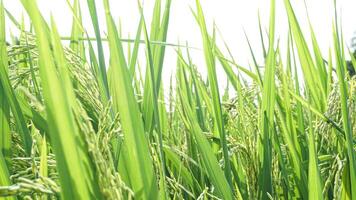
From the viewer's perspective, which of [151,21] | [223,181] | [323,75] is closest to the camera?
[223,181]

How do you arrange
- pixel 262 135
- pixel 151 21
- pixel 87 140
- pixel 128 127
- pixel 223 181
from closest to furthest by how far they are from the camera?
pixel 87 140 → pixel 128 127 → pixel 223 181 → pixel 262 135 → pixel 151 21

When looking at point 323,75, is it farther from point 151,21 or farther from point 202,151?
point 202,151

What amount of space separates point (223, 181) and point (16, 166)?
32 centimetres

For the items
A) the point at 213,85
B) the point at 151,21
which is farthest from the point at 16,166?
the point at 151,21

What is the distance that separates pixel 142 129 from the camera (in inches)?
23.3

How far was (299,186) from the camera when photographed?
1.10 metres

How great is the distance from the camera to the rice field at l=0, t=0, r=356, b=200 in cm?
50

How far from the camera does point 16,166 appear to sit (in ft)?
2.91

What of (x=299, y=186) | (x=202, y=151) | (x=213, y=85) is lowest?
(x=299, y=186)

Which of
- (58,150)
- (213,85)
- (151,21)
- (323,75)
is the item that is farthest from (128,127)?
(323,75)

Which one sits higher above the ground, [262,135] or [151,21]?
[151,21]

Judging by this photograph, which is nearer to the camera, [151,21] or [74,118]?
[74,118]

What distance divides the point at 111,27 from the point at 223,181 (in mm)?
318

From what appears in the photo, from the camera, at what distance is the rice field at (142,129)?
50 centimetres
